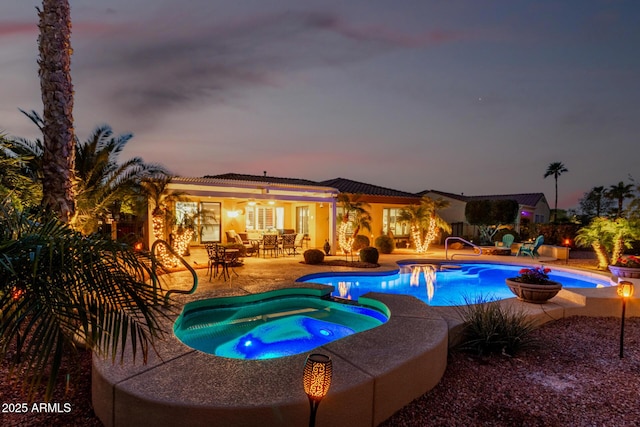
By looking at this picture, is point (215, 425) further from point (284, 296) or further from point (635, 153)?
point (635, 153)

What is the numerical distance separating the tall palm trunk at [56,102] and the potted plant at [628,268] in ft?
47.2

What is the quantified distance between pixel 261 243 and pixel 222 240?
4157mm

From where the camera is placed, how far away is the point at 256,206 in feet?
63.6

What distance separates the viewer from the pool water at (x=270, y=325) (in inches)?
229

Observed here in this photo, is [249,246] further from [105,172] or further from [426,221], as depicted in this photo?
[426,221]

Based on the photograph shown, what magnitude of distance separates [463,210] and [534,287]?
61.1ft

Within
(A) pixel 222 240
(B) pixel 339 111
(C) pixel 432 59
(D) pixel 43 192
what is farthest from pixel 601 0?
(A) pixel 222 240

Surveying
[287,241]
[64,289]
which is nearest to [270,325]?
[64,289]

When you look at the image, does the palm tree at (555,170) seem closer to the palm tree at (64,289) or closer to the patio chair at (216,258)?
the patio chair at (216,258)

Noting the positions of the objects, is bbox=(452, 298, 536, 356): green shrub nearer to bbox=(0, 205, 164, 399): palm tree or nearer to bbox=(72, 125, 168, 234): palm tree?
bbox=(0, 205, 164, 399): palm tree

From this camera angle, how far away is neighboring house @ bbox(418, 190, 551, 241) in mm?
23634

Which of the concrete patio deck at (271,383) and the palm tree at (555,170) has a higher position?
→ the palm tree at (555,170)

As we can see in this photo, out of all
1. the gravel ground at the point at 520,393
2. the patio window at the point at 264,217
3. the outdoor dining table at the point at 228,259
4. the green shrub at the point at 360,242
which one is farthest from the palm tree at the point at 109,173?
the green shrub at the point at 360,242

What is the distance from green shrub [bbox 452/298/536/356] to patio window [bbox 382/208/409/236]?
579 inches
